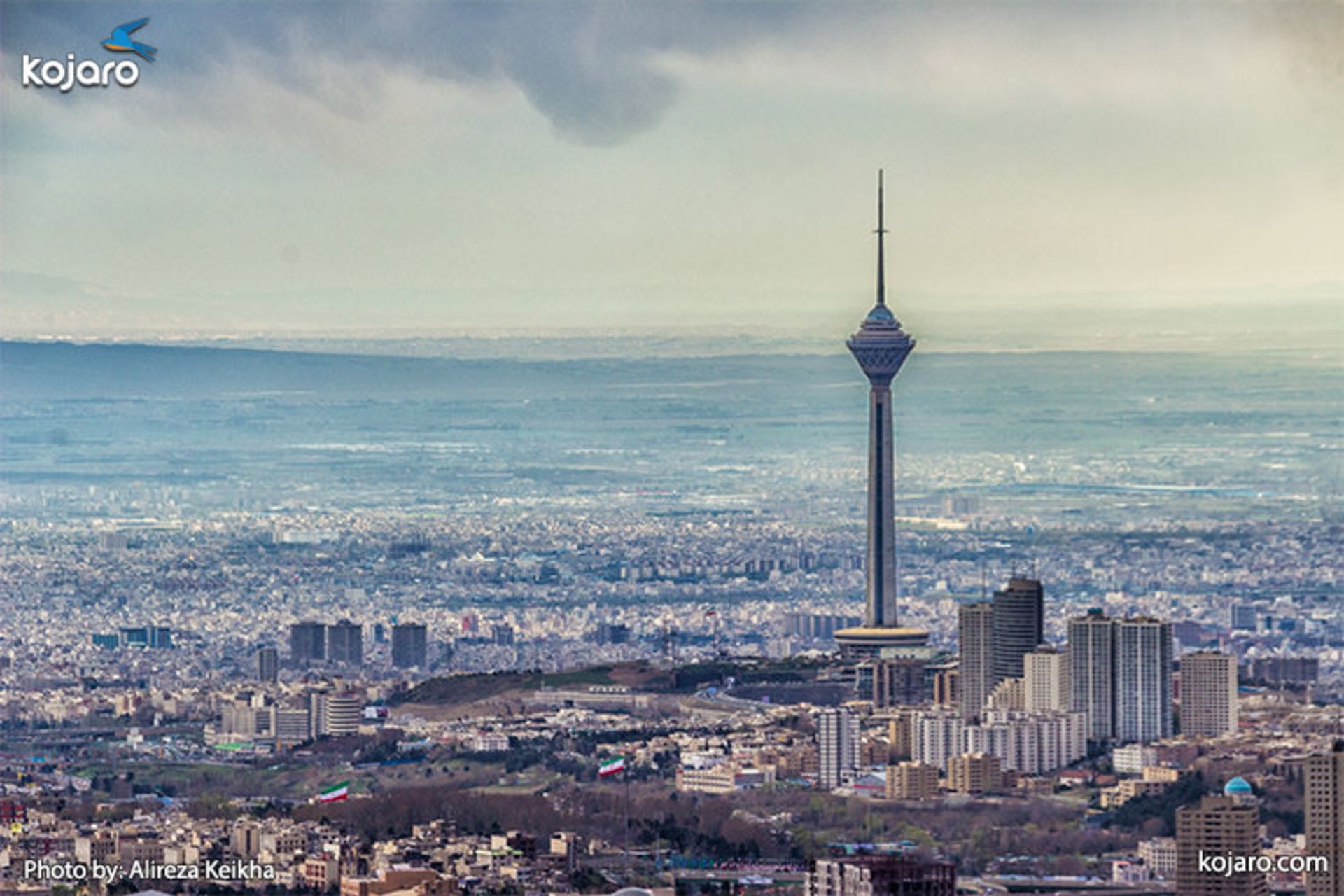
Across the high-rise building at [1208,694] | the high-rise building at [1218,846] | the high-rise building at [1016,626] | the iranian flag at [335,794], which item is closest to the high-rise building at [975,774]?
the high-rise building at [1208,694]

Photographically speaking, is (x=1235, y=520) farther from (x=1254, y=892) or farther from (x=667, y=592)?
(x=1254, y=892)

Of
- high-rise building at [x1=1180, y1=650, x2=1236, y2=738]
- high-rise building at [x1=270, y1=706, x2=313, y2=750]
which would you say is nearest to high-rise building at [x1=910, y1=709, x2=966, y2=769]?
high-rise building at [x1=1180, y1=650, x2=1236, y2=738]

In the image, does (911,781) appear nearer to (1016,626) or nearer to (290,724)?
(1016,626)

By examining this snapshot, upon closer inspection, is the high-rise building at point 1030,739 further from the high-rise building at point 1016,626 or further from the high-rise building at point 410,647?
the high-rise building at point 410,647

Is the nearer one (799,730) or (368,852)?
(368,852)

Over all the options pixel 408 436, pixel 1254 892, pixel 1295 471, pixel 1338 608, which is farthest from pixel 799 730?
pixel 408 436

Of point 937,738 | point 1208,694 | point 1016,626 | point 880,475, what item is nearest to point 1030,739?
point 937,738

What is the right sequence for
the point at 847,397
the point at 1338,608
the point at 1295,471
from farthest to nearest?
1. the point at 847,397
2. the point at 1295,471
3. the point at 1338,608
